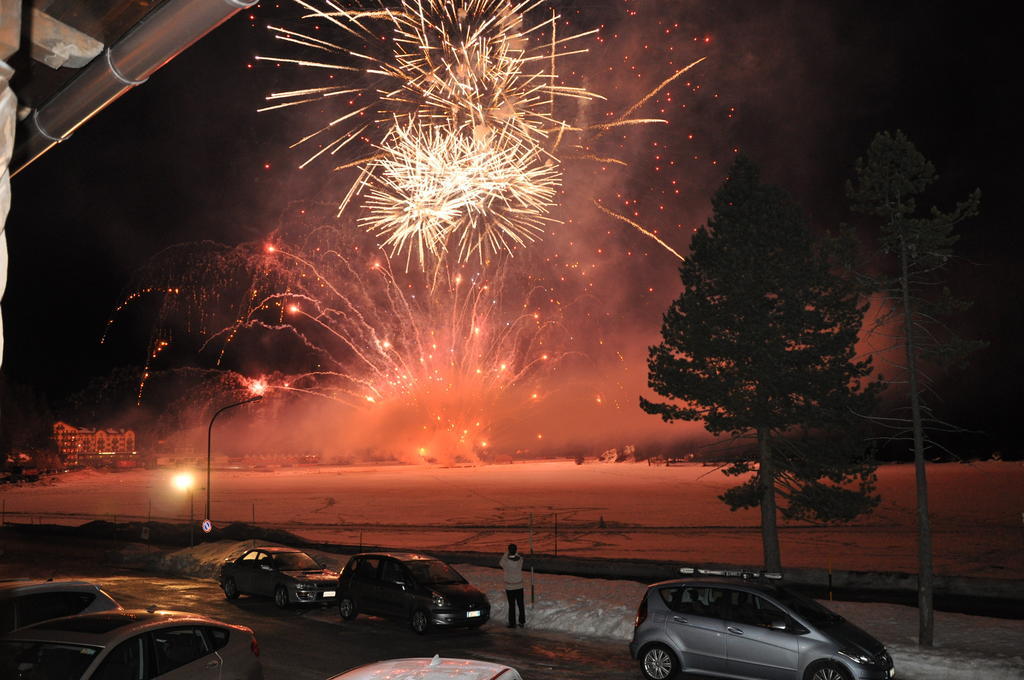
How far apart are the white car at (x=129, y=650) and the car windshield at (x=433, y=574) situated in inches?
339

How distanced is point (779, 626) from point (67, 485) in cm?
10329

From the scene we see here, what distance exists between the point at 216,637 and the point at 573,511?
167 ft

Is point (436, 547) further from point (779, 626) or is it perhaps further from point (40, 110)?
point (40, 110)

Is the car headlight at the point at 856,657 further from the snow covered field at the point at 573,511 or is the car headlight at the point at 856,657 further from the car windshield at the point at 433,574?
the snow covered field at the point at 573,511

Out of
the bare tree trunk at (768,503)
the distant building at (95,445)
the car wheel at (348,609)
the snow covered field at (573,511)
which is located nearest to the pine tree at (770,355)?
the bare tree trunk at (768,503)

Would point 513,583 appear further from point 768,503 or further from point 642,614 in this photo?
point 768,503

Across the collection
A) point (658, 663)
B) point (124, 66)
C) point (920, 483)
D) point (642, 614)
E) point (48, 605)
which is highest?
point (124, 66)

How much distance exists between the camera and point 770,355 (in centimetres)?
2383

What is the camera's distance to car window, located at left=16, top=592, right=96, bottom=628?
1052cm

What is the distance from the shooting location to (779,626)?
38.1 ft

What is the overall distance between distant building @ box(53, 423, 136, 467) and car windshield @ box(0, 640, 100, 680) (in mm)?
120435

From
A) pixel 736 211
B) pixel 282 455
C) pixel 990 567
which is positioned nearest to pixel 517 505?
pixel 990 567

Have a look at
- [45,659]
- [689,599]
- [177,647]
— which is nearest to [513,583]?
[689,599]

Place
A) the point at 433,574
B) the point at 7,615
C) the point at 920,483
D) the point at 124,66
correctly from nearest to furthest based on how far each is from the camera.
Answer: the point at 124,66, the point at 7,615, the point at 920,483, the point at 433,574
